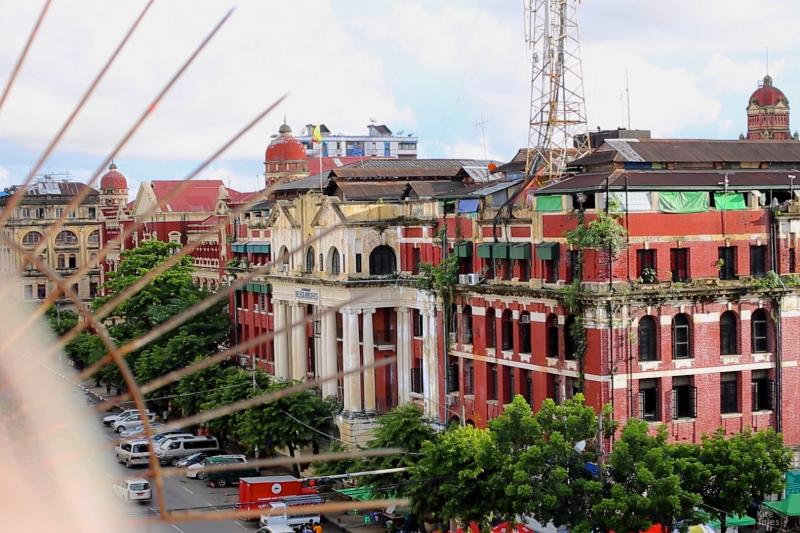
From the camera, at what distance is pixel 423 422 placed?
47156mm

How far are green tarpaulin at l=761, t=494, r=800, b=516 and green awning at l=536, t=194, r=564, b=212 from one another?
10.7 meters

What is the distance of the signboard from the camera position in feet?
186

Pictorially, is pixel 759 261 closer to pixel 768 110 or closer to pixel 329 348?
pixel 329 348

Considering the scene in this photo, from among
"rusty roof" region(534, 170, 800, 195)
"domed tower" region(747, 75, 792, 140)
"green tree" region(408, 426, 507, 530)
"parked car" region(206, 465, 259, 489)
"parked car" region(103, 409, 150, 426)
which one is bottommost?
"parked car" region(206, 465, 259, 489)

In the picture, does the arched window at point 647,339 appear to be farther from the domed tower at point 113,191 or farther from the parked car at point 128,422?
the domed tower at point 113,191

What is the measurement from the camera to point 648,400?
3969cm

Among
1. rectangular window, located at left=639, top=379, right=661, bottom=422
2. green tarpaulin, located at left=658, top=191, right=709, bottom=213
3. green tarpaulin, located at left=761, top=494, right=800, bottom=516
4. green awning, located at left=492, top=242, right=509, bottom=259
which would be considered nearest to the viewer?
green tarpaulin, located at left=761, top=494, right=800, bottom=516

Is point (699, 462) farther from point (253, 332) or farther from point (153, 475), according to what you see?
point (253, 332)

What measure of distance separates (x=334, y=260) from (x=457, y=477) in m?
20.3

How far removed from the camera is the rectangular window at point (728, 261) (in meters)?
40.4

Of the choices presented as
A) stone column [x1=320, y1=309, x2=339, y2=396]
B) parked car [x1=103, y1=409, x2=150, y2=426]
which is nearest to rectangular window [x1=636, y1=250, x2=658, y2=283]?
stone column [x1=320, y1=309, x2=339, y2=396]

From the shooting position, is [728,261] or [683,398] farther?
[728,261]

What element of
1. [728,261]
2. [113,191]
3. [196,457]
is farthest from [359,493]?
[113,191]

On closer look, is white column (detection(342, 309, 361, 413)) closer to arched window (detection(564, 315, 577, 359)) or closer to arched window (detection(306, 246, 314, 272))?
arched window (detection(306, 246, 314, 272))
